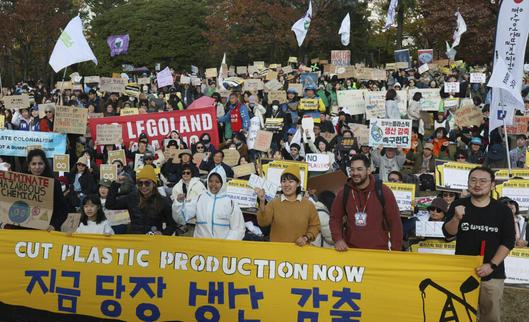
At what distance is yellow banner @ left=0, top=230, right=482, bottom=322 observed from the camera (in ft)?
19.3

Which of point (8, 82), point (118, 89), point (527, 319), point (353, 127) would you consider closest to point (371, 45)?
point (8, 82)

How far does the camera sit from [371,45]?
44.9m

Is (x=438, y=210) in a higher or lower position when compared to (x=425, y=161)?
lower

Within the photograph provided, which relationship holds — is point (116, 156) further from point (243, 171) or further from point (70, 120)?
point (243, 171)

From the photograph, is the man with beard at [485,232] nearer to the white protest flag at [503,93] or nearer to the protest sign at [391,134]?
the white protest flag at [503,93]

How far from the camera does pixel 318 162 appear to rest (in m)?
11.2

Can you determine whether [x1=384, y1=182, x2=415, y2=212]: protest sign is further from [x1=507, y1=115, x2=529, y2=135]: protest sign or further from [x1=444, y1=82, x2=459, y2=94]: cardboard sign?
[x1=444, y1=82, x2=459, y2=94]: cardboard sign

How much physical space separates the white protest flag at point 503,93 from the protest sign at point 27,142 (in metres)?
7.29

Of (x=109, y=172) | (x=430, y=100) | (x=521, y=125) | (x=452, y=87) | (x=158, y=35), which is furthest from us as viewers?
(x=158, y=35)

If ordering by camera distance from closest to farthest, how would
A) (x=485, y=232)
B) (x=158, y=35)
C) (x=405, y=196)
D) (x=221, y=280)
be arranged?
(x=485, y=232) → (x=221, y=280) → (x=405, y=196) → (x=158, y=35)

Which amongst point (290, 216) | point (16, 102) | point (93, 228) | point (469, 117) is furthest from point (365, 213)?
point (16, 102)

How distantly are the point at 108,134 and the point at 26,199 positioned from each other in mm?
6696

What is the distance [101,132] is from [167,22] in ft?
107

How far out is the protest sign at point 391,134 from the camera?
A: 11773mm
